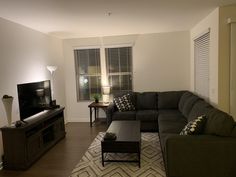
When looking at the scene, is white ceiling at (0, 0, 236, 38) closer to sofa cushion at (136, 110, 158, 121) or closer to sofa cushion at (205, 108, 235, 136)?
sofa cushion at (205, 108, 235, 136)

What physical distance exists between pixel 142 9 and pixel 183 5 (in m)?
0.63

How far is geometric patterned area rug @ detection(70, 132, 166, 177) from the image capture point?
2.93m

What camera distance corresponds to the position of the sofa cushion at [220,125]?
2416 millimetres

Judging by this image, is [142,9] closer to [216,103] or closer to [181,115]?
[216,103]

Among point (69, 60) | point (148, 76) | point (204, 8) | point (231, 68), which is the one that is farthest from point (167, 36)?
point (69, 60)

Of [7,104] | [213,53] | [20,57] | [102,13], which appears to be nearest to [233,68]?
[213,53]

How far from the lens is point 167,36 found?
213 inches

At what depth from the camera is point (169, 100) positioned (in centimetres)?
506

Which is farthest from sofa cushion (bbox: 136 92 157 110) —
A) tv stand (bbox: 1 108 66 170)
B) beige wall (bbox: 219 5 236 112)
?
tv stand (bbox: 1 108 66 170)

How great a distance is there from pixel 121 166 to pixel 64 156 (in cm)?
112

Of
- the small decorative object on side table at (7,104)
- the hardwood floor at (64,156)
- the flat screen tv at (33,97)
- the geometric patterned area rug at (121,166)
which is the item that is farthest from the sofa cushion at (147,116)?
the small decorative object on side table at (7,104)

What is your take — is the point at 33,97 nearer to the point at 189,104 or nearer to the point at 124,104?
the point at 124,104

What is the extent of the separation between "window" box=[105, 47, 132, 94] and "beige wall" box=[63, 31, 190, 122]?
0.21 meters

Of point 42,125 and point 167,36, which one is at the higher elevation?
point 167,36
